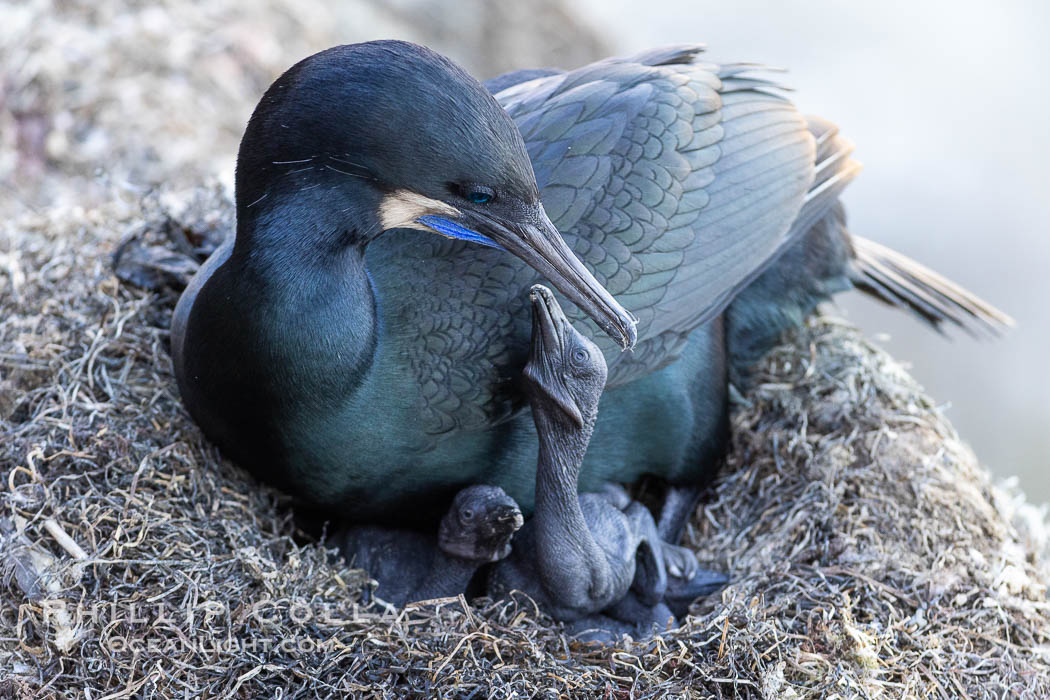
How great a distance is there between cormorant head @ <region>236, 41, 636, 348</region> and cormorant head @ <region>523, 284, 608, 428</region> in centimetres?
11

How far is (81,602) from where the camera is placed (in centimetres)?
211

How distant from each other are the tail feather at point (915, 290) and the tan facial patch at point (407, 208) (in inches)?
63.5

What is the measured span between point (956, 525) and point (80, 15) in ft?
11.6

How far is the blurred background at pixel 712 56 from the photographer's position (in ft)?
12.8

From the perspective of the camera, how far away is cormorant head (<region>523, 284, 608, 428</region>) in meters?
2.15

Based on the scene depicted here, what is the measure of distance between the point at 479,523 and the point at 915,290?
1.67 meters

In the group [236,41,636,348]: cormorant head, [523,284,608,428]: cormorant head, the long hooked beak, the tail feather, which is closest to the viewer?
[236,41,636,348]: cormorant head

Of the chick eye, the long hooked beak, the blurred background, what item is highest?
the chick eye

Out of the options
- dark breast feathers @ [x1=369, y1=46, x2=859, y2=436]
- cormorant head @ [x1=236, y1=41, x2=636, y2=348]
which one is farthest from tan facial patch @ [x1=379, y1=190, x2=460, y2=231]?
dark breast feathers @ [x1=369, y1=46, x2=859, y2=436]

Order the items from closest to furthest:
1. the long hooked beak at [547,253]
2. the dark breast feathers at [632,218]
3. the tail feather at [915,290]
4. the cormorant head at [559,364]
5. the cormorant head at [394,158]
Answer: the cormorant head at [394,158]
the long hooked beak at [547,253]
the cormorant head at [559,364]
the dark breast feathers at [632,218]
the tail feather at [915,290]

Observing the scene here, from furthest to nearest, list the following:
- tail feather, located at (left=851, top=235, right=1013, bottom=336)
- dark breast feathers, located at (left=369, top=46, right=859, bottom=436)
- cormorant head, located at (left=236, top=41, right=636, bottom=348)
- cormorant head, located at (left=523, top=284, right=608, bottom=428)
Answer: tail feather, located at (left=851, top=235, right=1013, bottom=336)
dark breast feathers, located at (left=369, top=46, right=859, bottom=436)
cormorant head, located at (left=523, top=284, right=608, bottom=428)
cormorant head, located at (left=236, top=41, right=636, bottom=348)

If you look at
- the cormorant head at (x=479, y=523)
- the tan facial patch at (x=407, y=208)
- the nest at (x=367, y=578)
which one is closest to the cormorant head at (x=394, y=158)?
the tan facial patch at (x=407, y=208)

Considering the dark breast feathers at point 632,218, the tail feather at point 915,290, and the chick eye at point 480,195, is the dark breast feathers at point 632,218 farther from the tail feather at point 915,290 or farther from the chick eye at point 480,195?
the tail feather at point 915,290

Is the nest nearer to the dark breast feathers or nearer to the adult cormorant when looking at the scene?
the adult cormorant
